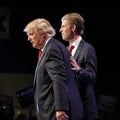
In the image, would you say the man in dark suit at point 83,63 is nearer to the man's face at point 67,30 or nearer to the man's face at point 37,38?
the man's face at point 67,30

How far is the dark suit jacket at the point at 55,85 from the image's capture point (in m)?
2.50

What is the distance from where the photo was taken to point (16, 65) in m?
6.38

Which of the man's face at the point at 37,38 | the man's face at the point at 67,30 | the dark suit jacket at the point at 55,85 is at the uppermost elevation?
the man's face at the point at 67,30

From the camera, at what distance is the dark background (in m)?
5.87

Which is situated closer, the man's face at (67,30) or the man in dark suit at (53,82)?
the man in dark suit at (53,82)

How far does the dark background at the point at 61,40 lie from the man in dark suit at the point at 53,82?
3.12m

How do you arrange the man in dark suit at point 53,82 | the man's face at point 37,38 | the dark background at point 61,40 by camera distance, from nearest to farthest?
the man in dark suit at point 53,82 → the man's face at point 37,38 → the dark background at point 61,40

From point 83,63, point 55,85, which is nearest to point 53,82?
point 55,85

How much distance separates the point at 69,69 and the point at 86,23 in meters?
3.35

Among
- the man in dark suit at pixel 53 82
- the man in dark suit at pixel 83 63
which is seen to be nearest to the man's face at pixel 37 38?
the man in dark suit at pixel 53 82

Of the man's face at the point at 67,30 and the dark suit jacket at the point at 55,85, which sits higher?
the man's face at the point at 67,30

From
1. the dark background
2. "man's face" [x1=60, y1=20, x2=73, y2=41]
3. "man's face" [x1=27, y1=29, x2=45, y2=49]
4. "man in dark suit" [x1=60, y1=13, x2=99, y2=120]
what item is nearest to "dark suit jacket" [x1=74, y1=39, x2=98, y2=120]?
"man in dark suit" [x1=60, y1=13, x2=99, y2=120]

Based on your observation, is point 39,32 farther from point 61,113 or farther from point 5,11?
point 5,11

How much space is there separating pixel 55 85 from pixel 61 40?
11.1ft
